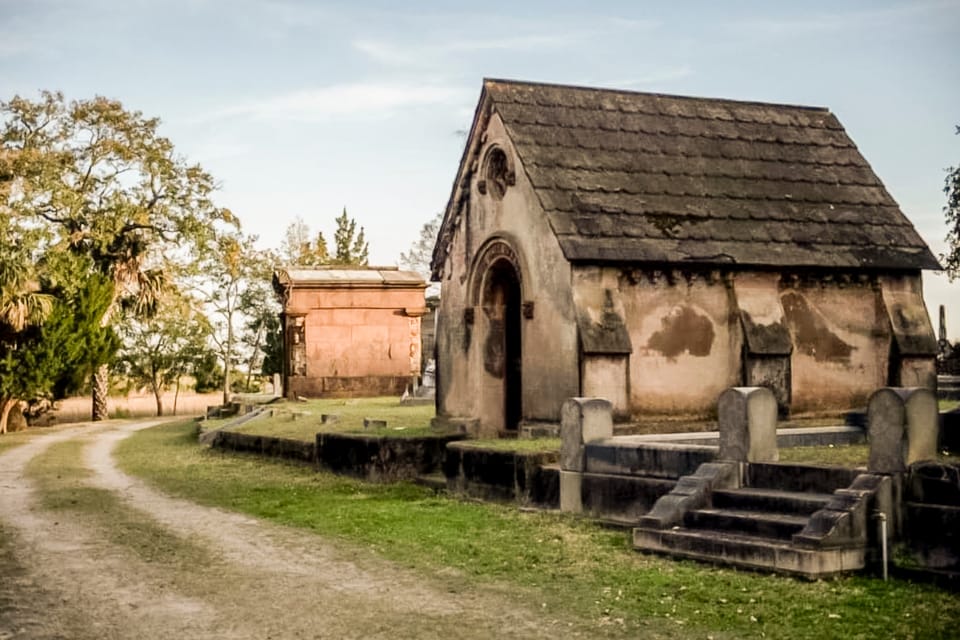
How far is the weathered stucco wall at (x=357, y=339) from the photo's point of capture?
125ft

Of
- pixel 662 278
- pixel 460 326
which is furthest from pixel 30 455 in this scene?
pixel 662 278

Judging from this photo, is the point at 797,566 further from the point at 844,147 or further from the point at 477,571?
the point at 844,147

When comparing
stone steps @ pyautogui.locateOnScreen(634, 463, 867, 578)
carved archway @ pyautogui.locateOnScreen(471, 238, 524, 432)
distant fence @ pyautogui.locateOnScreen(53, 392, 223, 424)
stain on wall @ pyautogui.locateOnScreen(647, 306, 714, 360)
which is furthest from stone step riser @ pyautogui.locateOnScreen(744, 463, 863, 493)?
distant fence @ pyautogui.locateOnScreen(53, 392, 223, 424)

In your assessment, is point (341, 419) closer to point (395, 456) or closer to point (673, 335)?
point (395, 456)

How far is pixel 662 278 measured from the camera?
1889 cm

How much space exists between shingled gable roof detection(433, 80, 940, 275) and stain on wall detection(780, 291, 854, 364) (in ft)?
2.40

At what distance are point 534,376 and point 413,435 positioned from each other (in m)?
2.02

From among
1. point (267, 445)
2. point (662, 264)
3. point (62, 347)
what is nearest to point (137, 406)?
point (62, 347)

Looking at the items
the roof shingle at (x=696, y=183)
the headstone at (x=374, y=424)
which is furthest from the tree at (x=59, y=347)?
the roof shingle at (x=696, y=183)

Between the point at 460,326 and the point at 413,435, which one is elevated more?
the point at 460,326

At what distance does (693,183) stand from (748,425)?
8.49 metres

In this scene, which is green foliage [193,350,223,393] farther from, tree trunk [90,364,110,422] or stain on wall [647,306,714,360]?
stain on wall [647,306,714,360]

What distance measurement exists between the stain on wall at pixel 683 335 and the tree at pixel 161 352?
40.2 m

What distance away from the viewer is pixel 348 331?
127 feet
